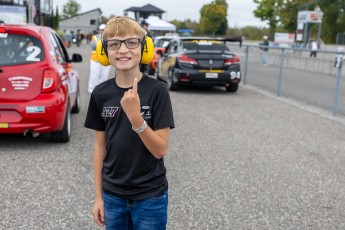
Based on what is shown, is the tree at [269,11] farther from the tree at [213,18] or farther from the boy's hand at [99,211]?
the boy's hand at [99,211]

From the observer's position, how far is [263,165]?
5.43 m

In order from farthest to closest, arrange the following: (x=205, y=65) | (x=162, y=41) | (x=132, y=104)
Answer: (x=162, y=41) → (x=205, y=65) → (x=132, y=104)

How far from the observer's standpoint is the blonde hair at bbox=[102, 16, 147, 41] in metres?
2.04

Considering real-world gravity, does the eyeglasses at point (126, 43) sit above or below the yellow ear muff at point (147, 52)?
above

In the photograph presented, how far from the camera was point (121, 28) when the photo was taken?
6.70 feet

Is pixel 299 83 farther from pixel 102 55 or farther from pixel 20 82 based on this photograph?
pixel 102 55

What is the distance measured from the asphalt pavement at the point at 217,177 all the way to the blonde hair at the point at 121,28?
1973 mm

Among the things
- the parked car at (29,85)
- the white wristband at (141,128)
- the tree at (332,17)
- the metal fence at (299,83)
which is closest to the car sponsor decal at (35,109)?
the parked car at (29,85)

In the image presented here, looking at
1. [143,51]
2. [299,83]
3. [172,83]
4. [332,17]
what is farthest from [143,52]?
[332,17]

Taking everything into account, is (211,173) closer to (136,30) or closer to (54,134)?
(54,134)

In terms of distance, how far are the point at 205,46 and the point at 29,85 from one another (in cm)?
737

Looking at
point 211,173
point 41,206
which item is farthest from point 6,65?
point 211,173

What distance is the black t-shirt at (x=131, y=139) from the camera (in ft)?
6.73

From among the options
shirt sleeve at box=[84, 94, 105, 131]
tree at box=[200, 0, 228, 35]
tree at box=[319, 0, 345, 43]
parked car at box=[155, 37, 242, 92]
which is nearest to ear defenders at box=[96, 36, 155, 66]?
shirt sleeve at box=[84, 94, 105, 131]
